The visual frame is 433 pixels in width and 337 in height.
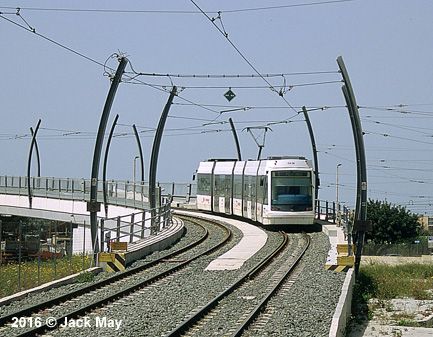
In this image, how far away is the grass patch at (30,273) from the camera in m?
18.6

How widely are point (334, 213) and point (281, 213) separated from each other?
252 inches

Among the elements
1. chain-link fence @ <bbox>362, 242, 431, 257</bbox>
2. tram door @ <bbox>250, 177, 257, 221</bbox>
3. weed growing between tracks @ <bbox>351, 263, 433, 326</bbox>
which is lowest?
chain-link fence @ <bbox>362, 242, 431, 257</bbox>

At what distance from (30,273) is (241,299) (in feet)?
24.0

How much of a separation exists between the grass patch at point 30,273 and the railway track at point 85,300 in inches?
51.6

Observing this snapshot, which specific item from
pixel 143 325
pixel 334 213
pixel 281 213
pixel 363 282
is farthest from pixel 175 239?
pixel 143 325

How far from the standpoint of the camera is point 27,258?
20.9 metres

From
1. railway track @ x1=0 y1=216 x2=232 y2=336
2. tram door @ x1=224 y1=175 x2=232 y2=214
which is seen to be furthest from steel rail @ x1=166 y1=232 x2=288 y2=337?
tram door @ x1=224 y1=175 x2=232 y2=214

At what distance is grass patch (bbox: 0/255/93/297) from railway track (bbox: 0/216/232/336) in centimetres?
131

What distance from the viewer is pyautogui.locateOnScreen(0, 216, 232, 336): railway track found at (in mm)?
12815

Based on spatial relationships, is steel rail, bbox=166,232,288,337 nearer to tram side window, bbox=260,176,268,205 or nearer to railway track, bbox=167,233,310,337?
railway track, bbox=167,233,310,337

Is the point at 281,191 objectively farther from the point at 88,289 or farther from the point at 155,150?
the point at 88,289

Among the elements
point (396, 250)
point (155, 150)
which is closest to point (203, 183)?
point (155, 150)

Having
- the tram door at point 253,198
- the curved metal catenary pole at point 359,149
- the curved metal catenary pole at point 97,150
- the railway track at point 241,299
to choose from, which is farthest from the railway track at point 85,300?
the tram door at point 253,198

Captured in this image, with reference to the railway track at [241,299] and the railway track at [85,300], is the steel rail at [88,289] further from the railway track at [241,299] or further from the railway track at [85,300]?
the railway track at [241,299]
